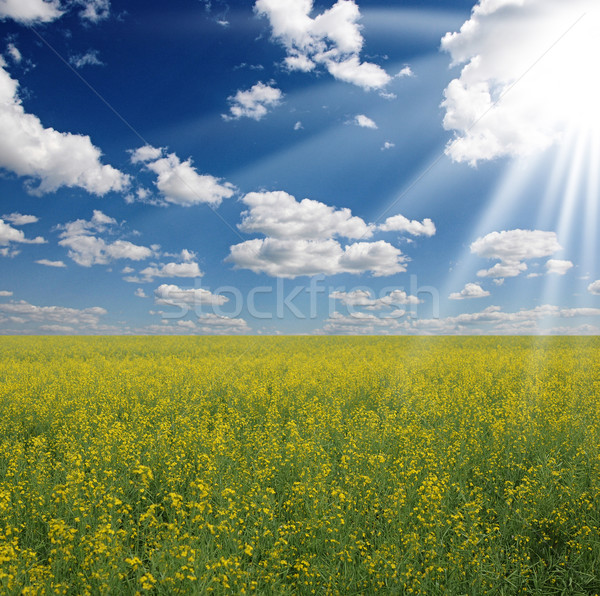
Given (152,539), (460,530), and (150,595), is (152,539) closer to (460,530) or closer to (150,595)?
(150,595)

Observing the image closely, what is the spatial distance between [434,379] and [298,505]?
10152mm

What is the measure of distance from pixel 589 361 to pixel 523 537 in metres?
18.1

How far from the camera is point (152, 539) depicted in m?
4.39

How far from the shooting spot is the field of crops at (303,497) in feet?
13.0

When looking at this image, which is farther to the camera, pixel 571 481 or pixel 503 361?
pixel 503 361

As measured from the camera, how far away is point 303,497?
5.23m

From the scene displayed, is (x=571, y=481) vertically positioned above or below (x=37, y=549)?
above

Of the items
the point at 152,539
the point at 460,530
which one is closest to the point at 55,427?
the point at 152,539

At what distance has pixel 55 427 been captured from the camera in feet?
27.0

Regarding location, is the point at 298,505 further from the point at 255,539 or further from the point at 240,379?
the point at 240,379

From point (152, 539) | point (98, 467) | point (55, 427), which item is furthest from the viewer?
point (55, 427)

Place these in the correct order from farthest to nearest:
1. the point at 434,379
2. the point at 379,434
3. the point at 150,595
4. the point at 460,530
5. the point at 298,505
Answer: the point at 434,379 → the point at 379,434 → the point at 298,505 → the point at 460,530 → the point at 150,595

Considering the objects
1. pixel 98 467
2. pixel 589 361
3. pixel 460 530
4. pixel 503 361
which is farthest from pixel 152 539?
pixel 589 361

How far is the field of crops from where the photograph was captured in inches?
156
